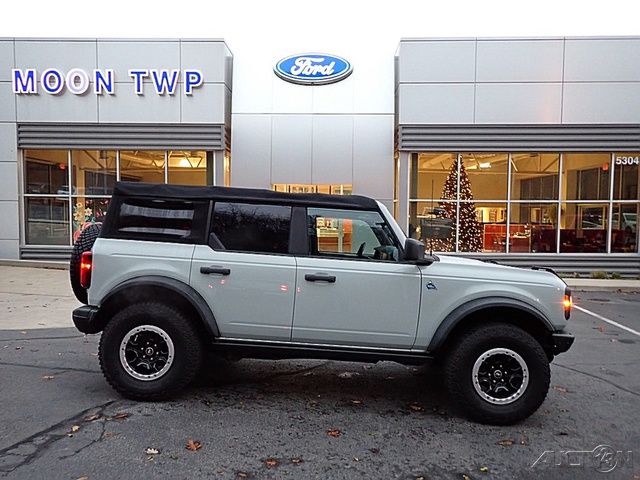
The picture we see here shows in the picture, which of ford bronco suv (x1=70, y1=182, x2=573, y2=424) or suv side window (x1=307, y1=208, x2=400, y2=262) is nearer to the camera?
ford bronco suv (x1=70, y1=182, x2=573, y2=424)

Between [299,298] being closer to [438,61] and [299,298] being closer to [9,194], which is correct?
[438,61]

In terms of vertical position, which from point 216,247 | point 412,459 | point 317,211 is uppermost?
point 317,211

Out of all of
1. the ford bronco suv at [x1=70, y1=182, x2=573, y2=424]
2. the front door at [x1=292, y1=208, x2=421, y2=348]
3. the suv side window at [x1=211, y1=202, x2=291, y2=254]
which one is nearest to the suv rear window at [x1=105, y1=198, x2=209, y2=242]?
the ford bronco suv at [x1=70, y1=182, x2=573, y2=424]

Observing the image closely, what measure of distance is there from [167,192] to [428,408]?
10.1 ft

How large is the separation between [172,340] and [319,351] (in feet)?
4.21

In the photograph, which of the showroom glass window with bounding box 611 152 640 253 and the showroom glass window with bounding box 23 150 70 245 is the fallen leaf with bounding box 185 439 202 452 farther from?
the showroom glass window with bounding box 611 152 640 253

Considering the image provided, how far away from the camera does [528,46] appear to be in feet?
46.6

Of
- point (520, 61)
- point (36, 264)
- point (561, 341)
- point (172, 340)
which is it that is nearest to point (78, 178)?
point (36, 264)

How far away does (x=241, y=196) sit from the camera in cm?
474

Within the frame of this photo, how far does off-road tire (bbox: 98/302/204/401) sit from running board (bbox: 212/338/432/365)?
253mm

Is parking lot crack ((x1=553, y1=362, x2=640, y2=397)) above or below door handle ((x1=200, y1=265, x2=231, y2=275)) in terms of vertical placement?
below

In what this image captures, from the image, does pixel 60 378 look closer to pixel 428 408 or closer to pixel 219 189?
pixel 219 189

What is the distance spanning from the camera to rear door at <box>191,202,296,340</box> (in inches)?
177

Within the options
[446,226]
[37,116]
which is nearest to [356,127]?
[446,226]
